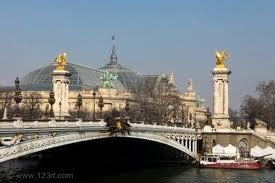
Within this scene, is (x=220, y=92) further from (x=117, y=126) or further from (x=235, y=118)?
(x=235, y=118)

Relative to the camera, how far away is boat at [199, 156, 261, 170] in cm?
6294

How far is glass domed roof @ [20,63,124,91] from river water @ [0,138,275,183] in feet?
222

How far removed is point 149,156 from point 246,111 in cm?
4142

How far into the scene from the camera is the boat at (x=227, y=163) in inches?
2478

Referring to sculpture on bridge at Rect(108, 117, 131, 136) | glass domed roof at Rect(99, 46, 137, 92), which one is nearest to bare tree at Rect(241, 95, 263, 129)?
glass domed roof at Rect(99, 46, 137, 92)

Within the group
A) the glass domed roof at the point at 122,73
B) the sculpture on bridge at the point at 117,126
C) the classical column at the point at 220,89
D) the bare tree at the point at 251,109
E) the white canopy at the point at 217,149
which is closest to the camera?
the sculpture on bridge at the point at 117,126

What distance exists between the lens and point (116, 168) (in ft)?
200

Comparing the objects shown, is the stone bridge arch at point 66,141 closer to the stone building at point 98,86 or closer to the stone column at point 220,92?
the stone column at point 220,92

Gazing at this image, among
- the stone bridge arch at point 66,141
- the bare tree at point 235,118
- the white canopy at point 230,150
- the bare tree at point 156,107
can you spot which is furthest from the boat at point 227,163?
the bare tree at point 235,118

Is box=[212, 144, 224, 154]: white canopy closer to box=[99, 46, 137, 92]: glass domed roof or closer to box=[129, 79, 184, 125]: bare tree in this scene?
box=[129, 79, 184, 125]: bare tree

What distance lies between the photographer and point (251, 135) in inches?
2913

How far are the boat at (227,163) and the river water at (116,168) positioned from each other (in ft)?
4.37

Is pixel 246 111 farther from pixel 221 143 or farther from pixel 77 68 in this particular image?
pixel 77 68

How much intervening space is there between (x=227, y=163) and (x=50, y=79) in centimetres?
8020
